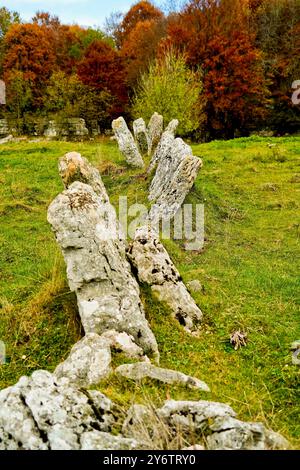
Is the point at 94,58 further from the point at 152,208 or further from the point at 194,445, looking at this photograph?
the point at 194,445

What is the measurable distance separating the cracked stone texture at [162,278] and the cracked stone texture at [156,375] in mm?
1834

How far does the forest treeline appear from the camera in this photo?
33.2 m

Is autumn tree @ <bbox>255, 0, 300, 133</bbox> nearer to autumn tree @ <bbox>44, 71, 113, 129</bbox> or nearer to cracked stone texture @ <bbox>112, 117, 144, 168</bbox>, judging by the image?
autumn tree @ <bbox>44, 71, 113, 129</bbox>

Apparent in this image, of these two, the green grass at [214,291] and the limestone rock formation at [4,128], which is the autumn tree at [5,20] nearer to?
the limestone rock formation at [4,128]

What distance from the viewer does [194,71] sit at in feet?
110

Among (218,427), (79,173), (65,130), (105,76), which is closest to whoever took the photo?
(218,427)

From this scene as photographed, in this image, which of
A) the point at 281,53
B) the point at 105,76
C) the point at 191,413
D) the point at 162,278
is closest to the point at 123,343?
the point at 162,278

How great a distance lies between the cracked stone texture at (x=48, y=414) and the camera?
333 cm

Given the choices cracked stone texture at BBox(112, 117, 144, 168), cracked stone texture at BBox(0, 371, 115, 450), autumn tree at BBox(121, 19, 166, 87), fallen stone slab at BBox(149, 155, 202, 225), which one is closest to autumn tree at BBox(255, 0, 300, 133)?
autumn tree at BBox(121, 19, 166, 87)

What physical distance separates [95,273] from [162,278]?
49.5 inches

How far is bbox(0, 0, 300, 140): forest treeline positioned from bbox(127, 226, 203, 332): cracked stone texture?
64.7 ft

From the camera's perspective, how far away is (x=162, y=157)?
15938 mm

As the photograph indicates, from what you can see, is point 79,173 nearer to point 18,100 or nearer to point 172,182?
point 172,182
